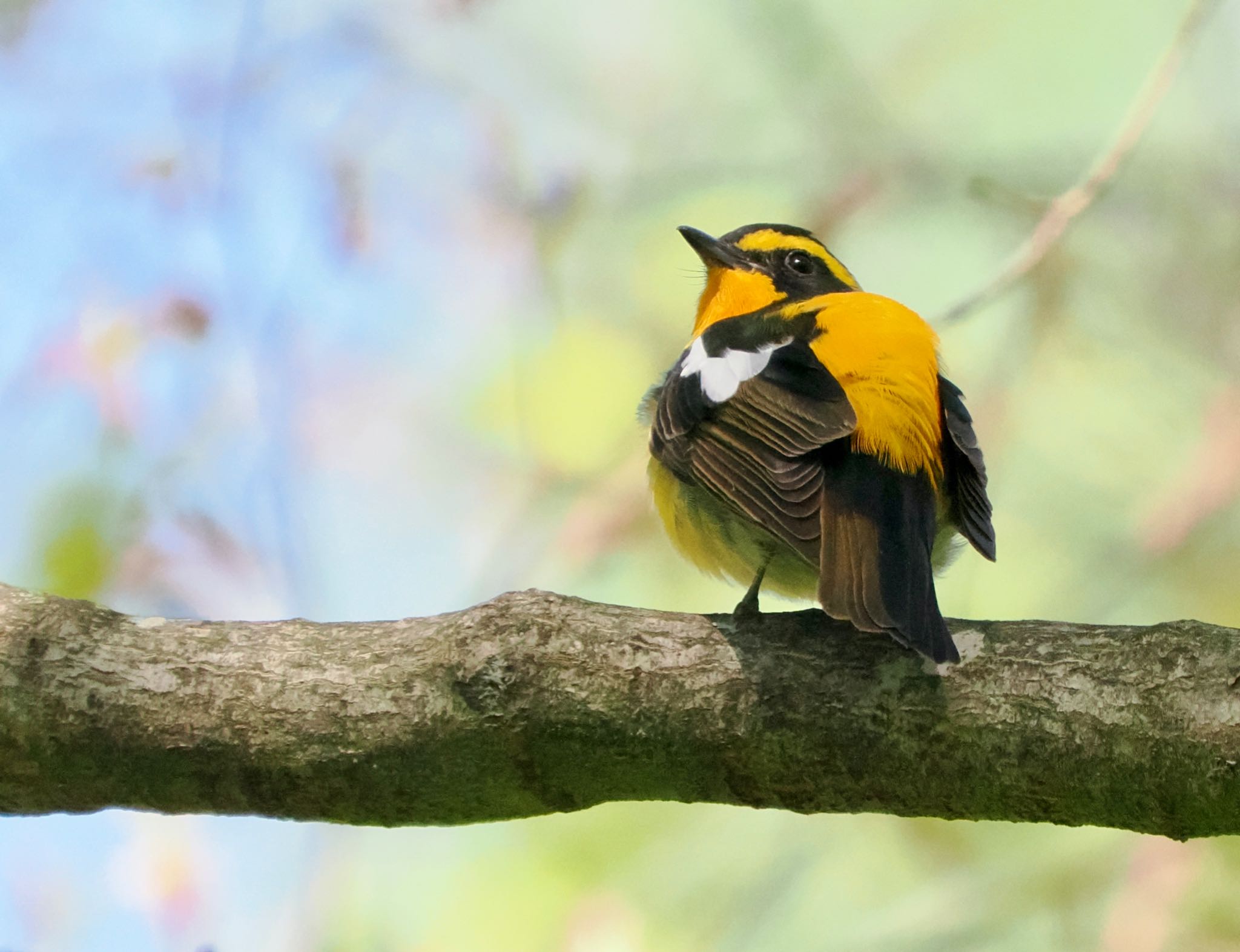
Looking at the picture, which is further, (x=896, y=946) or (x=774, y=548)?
(x=896, y=946)

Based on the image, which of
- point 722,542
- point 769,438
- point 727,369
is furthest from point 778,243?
point 769,438

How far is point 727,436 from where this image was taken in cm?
313

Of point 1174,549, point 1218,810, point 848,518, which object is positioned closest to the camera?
point 1218,810

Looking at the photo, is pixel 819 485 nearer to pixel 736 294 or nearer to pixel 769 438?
pixel 769 438

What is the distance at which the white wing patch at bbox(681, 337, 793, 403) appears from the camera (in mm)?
3303

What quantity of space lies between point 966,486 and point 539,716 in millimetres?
1477

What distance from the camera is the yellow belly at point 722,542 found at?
3.29 m

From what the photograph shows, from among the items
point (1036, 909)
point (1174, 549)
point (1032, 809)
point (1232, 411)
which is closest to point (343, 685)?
Answer: point (1032, 809)

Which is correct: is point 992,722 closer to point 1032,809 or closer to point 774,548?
point 1032,809

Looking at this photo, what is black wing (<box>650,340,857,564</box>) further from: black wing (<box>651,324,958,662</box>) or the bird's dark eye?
the bird's dark eye

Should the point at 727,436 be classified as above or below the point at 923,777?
above

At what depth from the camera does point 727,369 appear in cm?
346

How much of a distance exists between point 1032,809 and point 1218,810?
30 cm

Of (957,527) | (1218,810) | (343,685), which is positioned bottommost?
(1218,810)
